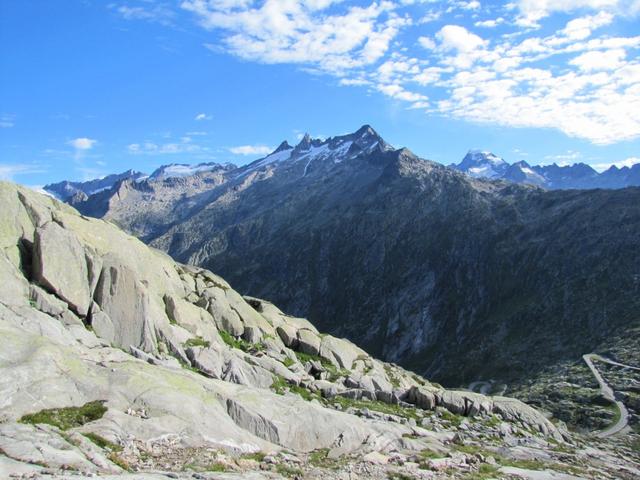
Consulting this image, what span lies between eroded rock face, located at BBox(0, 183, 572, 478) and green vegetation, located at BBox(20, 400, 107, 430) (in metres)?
0.36

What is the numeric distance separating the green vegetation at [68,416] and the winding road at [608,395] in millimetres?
69338

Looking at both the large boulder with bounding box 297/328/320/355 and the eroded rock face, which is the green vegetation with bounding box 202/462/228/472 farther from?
the large boulder with bounding box 297/328/320/355

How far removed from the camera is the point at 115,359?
28.6 meters

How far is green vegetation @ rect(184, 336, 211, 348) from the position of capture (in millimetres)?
41406

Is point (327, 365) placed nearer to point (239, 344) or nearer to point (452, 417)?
point (239, 344)

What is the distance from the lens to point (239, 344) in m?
49.7

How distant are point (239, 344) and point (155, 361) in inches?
666

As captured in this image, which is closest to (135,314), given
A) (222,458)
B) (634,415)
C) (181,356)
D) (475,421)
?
(181,356)

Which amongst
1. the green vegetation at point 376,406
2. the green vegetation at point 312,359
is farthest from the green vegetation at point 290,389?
the green vegetation at point 312,359

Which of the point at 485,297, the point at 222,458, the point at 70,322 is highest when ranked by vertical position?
the point at 485,297

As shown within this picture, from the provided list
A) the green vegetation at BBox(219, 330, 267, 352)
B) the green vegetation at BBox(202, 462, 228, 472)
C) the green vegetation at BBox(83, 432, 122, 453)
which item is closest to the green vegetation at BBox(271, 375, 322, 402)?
the green vegetation at BBox(219, 330, 267, 352)

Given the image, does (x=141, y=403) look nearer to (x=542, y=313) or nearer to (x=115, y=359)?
(x=115, y=359)

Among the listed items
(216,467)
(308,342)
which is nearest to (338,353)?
(308,342)

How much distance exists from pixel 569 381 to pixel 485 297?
93.2 meters
